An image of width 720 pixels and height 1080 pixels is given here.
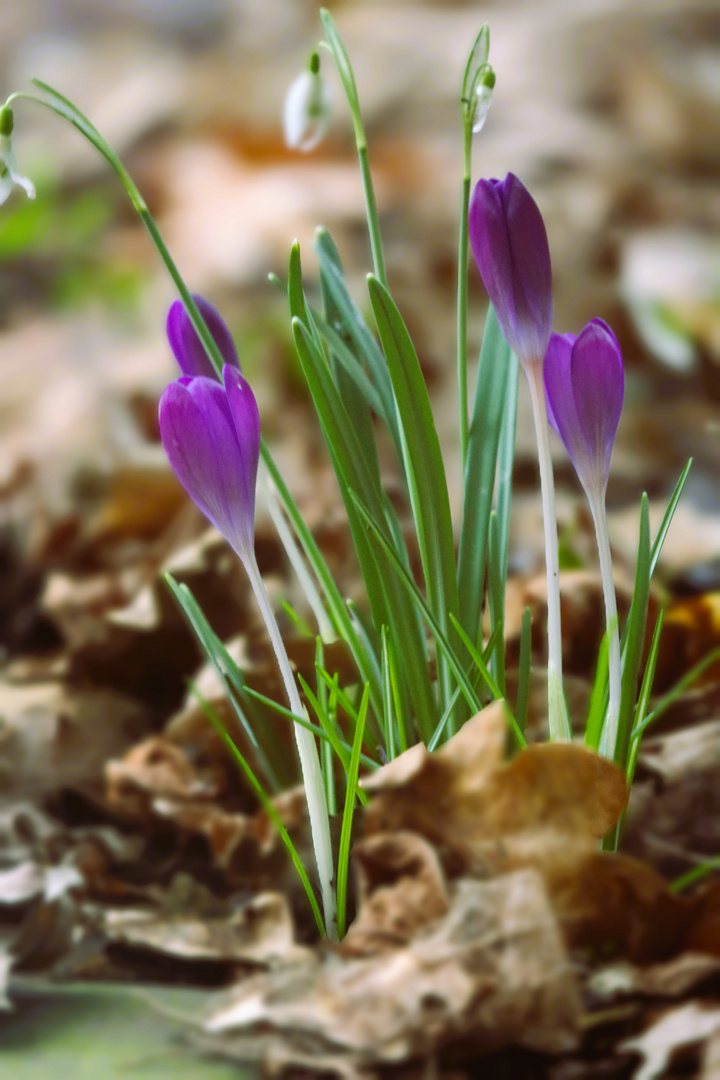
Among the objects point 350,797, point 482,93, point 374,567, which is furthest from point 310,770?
point 482,93

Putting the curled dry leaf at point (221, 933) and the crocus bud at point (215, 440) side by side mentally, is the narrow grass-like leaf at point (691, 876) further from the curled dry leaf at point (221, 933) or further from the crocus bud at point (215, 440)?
the crocus bud at point (215, 440)

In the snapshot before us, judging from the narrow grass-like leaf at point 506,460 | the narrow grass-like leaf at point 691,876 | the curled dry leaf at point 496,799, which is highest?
the narrow grass-like leaf at point 506,460

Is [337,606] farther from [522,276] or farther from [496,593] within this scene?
[522,276]

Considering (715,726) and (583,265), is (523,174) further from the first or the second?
(715,726)

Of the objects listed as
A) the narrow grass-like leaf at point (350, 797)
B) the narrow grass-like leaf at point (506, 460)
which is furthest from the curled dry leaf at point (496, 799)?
the narrow grass-like leaf at point (506, 460)

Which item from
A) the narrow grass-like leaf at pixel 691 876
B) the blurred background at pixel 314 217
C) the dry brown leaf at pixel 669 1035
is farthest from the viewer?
the blurred background at pixel 314 217

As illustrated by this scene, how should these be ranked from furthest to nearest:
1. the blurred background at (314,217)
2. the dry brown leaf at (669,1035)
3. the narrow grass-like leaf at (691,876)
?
the blurred background at (314,217)
the narrow grass-like leaf at (691,876)
the dry brown leaf at (669,1035)

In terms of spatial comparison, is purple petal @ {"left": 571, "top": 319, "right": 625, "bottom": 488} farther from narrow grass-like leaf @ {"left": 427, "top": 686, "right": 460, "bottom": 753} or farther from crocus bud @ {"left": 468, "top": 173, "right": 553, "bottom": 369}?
narrow grass-like leaf @ {"left": 427, "top": 686, "right": 460, "bottom": 753}

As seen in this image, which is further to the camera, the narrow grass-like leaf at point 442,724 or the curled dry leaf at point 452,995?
the narrow grass-like leaf at point 442,724
